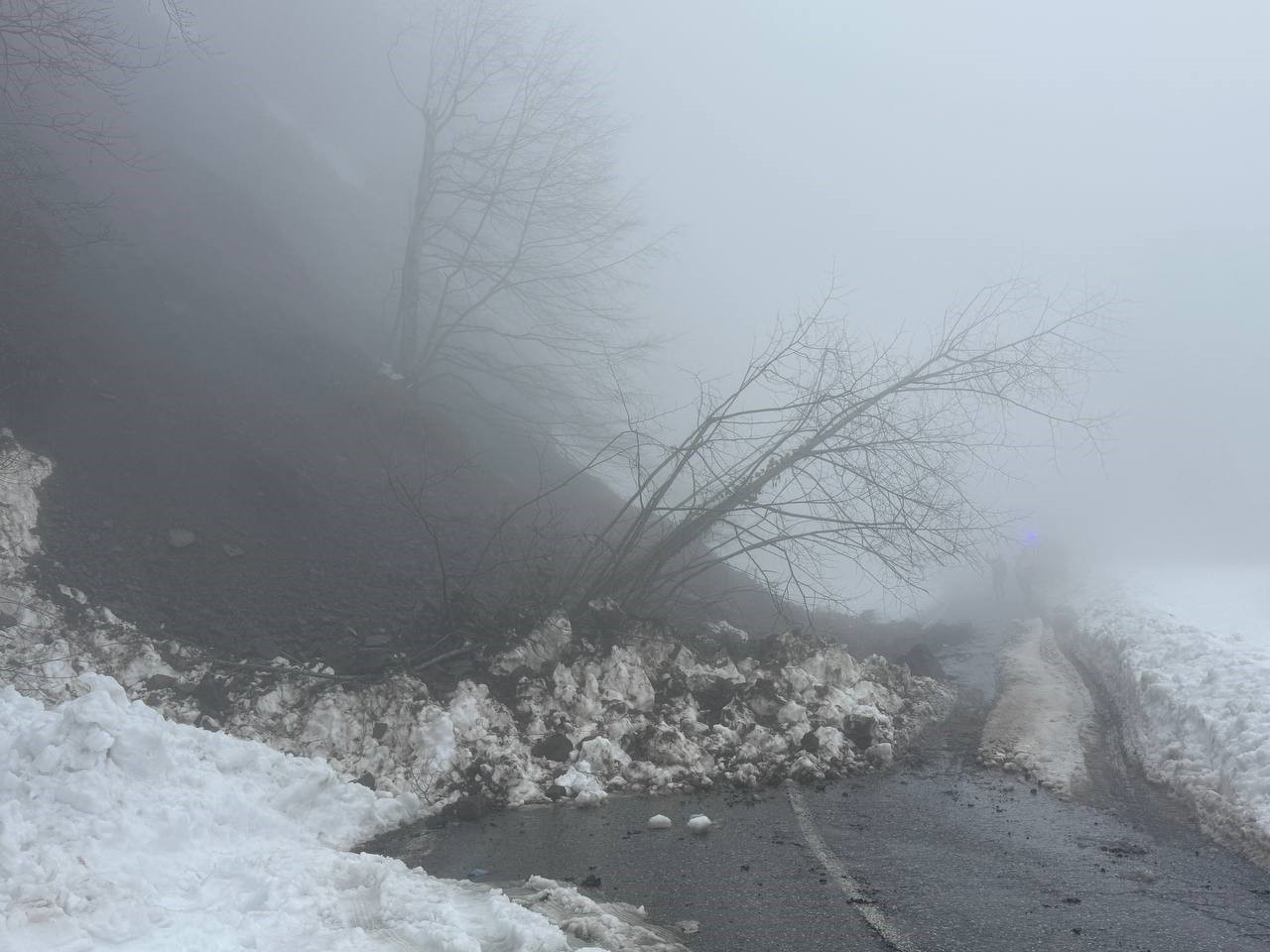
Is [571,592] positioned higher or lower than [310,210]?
lower

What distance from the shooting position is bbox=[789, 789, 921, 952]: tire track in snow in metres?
4.64

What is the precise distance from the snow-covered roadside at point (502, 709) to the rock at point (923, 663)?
3551 mm

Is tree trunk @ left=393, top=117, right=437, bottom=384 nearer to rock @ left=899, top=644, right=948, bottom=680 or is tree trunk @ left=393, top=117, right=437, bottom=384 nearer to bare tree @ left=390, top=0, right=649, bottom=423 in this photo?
bare tree @ left=390, top=0, right=649, bottom=423

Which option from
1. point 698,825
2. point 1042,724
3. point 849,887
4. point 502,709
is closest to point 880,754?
point 1042,724

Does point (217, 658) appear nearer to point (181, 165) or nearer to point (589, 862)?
point (589, 862)

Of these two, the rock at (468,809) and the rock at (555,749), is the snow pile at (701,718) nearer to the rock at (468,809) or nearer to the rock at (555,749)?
the rock at (555,749)

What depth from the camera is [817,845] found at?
20.3 ft

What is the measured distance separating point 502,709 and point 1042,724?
5.98 metres

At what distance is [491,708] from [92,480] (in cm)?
511

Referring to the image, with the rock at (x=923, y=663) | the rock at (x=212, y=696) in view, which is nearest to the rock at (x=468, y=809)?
the rock at (x=212, y=696)

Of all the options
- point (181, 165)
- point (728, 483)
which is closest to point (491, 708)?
point (728, 483)

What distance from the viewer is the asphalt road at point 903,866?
4773 mm

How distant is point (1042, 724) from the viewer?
9.82 meters

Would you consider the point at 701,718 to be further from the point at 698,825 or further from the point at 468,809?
the point at 468,809
